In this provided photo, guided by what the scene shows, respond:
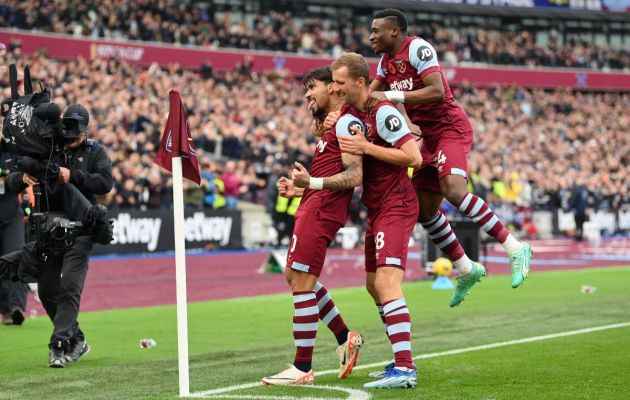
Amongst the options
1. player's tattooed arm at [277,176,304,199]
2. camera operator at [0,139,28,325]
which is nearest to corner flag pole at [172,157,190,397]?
player's tattooed arm at [277,176,304,199]

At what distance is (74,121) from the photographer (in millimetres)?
9852

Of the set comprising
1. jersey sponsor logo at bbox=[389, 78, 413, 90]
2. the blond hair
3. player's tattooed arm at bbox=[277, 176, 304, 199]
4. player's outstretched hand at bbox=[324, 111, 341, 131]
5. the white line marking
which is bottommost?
the white line marking

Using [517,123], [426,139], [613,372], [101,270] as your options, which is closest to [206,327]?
[426,139]

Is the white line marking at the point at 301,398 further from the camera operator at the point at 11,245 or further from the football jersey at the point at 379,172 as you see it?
the camera operator at the point at 11,245

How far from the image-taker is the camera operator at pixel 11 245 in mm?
12867

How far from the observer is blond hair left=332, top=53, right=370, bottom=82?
26.5ft

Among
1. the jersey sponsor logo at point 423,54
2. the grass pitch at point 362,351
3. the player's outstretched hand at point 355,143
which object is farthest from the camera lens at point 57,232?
the jersey sponsor logo at point 423,54

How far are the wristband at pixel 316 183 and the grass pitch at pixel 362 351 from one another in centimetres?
145

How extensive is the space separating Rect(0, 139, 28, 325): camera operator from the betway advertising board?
12189 millimetres

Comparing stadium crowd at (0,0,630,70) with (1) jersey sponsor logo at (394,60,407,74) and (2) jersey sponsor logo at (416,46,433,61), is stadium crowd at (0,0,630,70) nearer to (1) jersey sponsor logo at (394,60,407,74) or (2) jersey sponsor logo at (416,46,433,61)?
(1) jersey sponsor logo at (394,60,407,74)

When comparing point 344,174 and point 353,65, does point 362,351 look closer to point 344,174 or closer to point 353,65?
point 344,174

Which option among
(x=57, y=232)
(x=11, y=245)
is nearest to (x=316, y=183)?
(x=57, y=232)

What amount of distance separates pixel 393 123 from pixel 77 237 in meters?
Answer: 3.39

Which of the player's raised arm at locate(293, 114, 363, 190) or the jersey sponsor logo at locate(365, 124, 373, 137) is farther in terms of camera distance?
the jersey sponsor logo at locate(365, 124, 373, 137)
